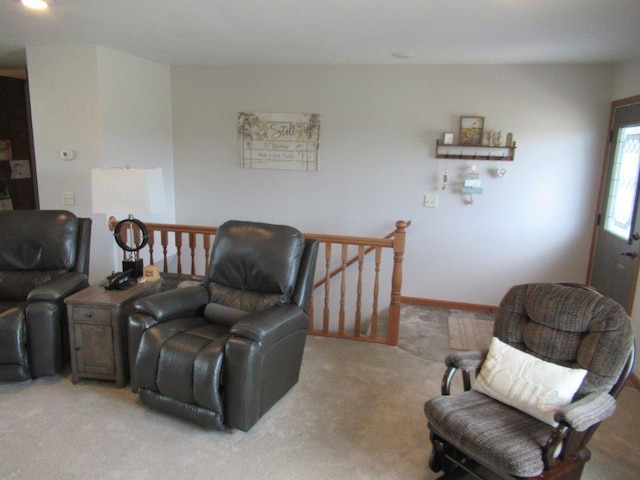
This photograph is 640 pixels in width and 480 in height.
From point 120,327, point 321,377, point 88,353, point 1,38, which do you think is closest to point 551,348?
point 321,377

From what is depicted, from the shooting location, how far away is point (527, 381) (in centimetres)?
208

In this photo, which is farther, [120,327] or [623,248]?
[623,248]

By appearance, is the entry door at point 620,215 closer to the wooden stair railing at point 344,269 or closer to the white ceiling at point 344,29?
the white ceiling at point 344,29

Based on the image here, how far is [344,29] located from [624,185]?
8.96 ft

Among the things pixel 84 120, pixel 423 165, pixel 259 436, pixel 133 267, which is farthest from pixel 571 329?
pixel 84 120

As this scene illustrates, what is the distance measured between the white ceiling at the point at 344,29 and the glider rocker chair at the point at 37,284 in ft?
4.78

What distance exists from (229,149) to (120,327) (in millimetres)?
2907

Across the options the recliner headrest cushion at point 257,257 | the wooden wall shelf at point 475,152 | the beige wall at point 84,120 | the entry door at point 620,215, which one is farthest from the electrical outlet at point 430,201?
the beige wall at point 84,120

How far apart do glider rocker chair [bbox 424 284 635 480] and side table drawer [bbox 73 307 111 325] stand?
6.39ft

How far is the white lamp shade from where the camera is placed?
2943 mm

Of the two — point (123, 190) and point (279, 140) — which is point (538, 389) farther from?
point (279, 140)

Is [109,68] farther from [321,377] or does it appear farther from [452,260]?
[452,260]

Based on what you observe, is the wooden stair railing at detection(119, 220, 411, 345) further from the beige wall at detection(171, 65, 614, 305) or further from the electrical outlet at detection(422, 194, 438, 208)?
the beige wall at detection(171, 65, 614, 305)

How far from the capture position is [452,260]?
4883 millimetres
